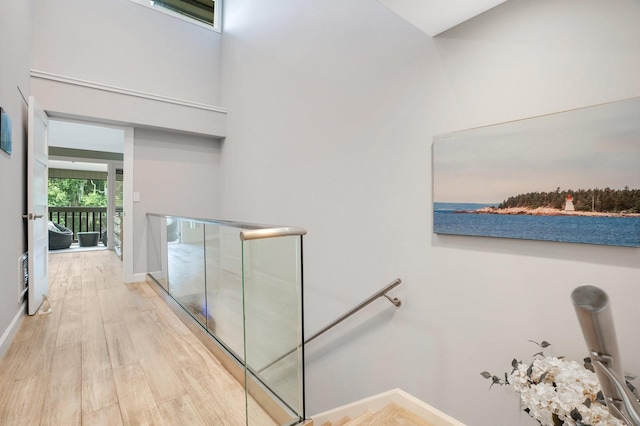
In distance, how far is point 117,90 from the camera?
382 centimetres

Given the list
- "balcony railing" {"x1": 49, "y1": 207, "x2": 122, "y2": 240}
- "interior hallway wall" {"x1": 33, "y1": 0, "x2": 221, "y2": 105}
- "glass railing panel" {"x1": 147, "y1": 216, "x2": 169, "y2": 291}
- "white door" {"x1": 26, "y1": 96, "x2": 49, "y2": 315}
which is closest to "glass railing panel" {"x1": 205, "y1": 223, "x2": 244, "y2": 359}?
"glass railing panel" {"x1": 147, "y1": 216, "x2": 169, "y2": 291}

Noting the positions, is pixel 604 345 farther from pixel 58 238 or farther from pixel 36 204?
pixel 58 238

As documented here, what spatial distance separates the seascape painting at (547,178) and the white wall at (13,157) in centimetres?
292

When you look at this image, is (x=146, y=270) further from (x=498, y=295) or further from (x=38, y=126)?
(x=498, y=295)

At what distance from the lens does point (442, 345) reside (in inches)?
74.9

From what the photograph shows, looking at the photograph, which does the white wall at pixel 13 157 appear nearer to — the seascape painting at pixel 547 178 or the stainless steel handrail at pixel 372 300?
the stainless steel handrail at pixel 372 300

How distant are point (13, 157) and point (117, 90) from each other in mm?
1711

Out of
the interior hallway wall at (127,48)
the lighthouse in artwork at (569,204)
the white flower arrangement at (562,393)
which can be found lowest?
the white flower arrangement at (562,393)

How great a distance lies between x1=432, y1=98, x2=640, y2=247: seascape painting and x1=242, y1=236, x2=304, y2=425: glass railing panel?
3.09 feet

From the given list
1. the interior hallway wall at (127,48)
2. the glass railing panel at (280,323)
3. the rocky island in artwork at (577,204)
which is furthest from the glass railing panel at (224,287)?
the interior hallway wall at (127,48)

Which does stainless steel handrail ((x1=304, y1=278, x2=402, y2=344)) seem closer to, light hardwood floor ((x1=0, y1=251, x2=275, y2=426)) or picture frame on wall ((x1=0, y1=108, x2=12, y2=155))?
light hardwood floor ((x1=0, y1=251, x2=275, y2=426))

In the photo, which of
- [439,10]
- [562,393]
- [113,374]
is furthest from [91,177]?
[562,393]

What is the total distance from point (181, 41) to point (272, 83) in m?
2.01

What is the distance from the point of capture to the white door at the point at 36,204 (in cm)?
272
